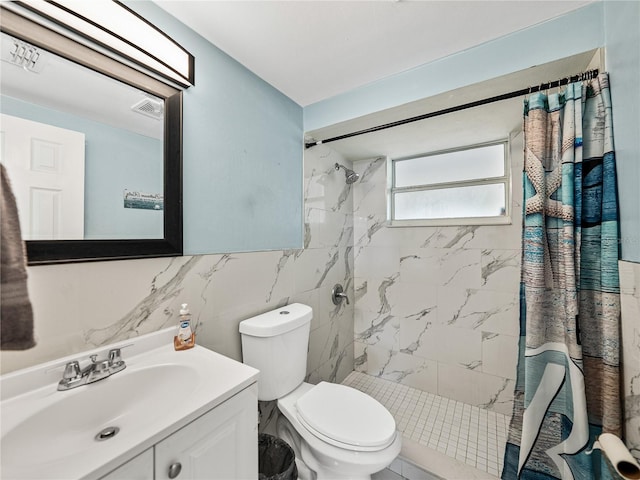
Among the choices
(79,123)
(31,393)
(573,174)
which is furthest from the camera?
(573,174)

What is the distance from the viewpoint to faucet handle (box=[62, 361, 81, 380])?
0.80m

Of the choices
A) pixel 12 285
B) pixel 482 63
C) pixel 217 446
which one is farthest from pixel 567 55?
pixel 217 446

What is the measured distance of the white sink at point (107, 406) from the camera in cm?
56

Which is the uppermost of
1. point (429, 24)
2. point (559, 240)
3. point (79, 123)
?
point (429, 24)

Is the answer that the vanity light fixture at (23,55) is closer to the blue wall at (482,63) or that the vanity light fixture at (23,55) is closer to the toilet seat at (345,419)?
the blue wall at (482,63)

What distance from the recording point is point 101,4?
0.89 m

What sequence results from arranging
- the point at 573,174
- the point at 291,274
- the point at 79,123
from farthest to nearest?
the point at 291,274
the point at 573,174
the point at 79,123

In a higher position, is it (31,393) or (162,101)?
(162,101)

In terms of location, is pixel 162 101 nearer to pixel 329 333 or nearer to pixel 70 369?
pixel 70 369

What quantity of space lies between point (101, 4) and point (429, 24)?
130 centimetres

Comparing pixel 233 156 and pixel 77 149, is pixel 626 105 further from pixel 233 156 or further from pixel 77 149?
pixel 77 149

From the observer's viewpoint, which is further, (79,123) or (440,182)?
(440,182)

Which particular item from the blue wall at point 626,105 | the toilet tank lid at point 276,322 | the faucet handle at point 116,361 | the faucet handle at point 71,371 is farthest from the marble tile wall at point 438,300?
the faucet handle at point 71,371

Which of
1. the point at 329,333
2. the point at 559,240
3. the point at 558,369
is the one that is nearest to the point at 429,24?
the point at 559,240
